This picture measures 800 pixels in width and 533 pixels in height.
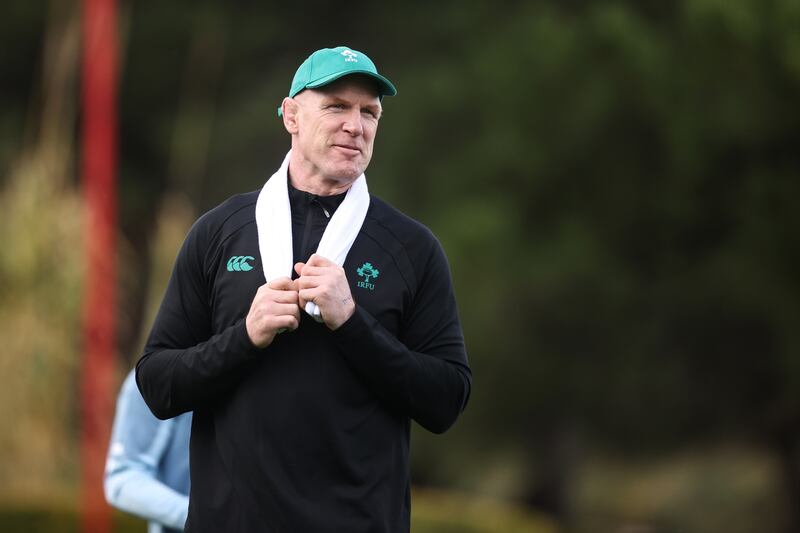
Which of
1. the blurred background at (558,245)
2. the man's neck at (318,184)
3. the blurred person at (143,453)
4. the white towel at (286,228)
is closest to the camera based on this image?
the white towel at (286,228)

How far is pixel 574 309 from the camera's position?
13438 millimetres

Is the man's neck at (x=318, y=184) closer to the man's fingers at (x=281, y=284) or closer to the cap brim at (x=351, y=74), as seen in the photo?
the cap brim at (x=351, y=74)

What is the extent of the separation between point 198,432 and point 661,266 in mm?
10145

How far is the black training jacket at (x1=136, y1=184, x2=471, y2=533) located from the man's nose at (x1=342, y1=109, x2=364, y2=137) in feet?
0.61

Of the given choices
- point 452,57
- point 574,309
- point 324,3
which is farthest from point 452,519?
point 324,3

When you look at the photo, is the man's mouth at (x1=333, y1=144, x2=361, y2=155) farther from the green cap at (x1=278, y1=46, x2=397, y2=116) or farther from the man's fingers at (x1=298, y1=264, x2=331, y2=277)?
the man's fingers at (x1=298, y1=264, x2=331, y2=277)

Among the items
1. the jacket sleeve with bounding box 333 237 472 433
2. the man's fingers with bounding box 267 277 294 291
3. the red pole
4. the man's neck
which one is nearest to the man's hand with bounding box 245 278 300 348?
the man's fingers with bounding box 267 277 294 291

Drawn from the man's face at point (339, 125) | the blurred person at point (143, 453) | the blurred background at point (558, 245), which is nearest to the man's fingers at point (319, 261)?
the man's face at point (339, 125)

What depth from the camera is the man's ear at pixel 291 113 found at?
3330mm

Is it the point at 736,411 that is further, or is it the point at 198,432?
the point at 736,411

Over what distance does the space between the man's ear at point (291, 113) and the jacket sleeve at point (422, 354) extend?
1.41ft

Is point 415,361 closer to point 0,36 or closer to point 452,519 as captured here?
point 452,519

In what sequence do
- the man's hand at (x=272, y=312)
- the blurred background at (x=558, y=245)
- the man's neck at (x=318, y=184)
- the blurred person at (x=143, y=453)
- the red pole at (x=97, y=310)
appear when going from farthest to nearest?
the blurred background at (x=558, y=245)
the red pole at (x=97, y=310)
the blurred person at (x=143, y=453)
the man's neck at (x=318, y=184)
the man's hand at (x=272, y=312)

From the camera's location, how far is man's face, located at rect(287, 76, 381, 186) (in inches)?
127
